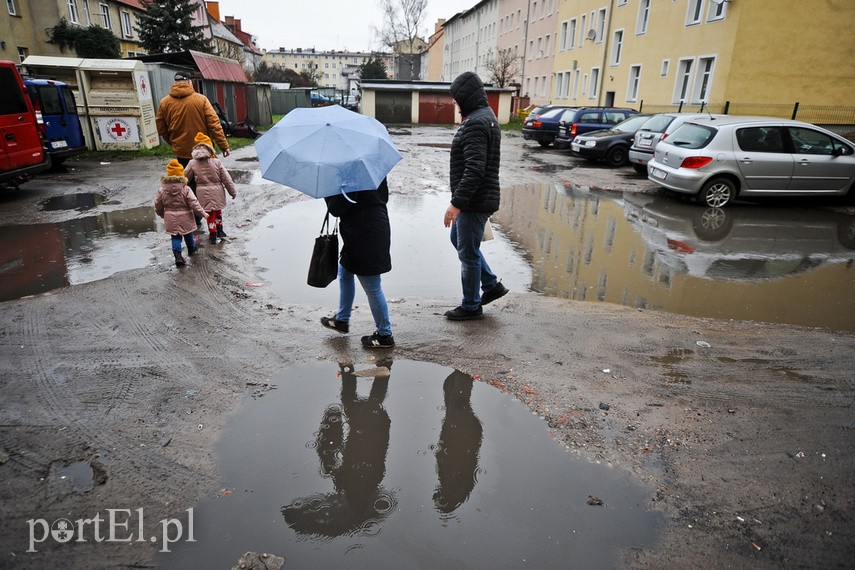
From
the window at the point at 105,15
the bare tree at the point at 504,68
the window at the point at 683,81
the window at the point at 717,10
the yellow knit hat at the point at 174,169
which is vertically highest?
the window at the point at 105,15

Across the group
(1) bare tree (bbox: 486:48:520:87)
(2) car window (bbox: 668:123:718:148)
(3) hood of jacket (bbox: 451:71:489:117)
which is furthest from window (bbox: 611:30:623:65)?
(3) hood of jacket (bbox: 451:71:489:117)

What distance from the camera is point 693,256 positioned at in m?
7.40

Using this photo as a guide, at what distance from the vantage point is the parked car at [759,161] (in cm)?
1025

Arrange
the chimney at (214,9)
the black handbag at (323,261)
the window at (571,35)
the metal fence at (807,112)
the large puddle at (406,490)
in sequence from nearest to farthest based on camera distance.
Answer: the large puddle at (406,490)
the black handbag at (323,261)
the metal fence at (807,112)
the window at (571,35)
the chimney at (214,9)

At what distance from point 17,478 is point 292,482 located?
1.45 m

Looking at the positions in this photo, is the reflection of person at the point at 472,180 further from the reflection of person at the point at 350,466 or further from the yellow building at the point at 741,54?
the yellow building at the point at 741,54

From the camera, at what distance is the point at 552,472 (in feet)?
9.82

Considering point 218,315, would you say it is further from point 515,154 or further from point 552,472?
point 515,154

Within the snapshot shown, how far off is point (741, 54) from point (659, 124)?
1002 centimetres

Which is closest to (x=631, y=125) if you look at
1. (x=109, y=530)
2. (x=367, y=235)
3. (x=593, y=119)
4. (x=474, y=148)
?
(x=593, y=119)

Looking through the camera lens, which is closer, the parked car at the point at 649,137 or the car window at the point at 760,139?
the car window at the point at 760,139

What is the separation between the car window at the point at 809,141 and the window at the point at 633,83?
65.5 feet

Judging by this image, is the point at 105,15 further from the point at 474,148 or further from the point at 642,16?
the point at 474,148

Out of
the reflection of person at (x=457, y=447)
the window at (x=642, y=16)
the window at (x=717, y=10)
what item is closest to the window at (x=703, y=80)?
the window at (x=717, y=10)
